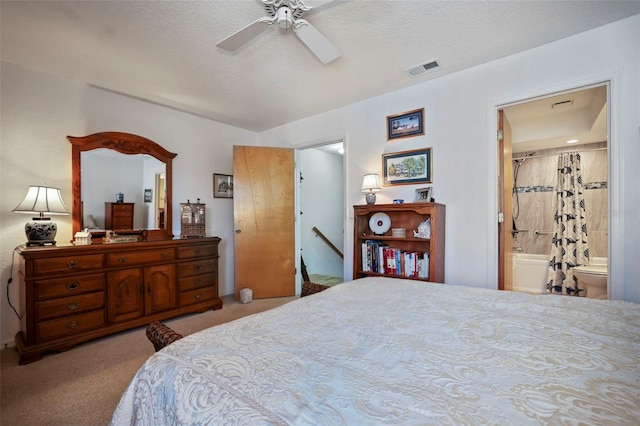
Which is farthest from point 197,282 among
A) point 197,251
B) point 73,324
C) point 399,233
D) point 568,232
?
point 568,232

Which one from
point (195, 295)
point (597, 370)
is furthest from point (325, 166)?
point (597, 370)

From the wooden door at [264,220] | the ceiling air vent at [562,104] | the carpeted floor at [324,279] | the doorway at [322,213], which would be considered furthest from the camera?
the doorway at [322,213]

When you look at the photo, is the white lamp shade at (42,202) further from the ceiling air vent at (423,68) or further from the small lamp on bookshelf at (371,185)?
the ceiling air vent at (423,68)

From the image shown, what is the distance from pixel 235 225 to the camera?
12.4 feet

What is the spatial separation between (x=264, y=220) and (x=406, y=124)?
7.15ft

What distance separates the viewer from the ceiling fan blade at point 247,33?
5.56 ft

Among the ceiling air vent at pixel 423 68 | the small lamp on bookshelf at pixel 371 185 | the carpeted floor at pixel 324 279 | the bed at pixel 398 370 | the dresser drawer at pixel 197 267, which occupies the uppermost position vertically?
the ceiling air vent at pixel 423 68

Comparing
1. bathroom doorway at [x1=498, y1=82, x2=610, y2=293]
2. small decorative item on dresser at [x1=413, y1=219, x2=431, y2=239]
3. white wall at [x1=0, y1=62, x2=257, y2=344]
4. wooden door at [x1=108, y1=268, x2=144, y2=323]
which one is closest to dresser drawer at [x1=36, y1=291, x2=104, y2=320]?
wooden door at [x1=108, y1=268, x2=144, y2=323]

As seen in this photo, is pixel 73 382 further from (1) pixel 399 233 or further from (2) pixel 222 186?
(1) pixel 399 233

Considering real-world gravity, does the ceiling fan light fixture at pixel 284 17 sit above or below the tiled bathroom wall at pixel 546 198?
above

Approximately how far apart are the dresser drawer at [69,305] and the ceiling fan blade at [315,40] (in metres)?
2.68

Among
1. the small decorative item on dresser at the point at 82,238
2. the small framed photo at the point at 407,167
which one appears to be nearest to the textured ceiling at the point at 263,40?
the small framed photo at the point at 407,167

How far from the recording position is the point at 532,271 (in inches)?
155

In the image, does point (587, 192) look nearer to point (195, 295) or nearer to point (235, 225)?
point (235, 225)
